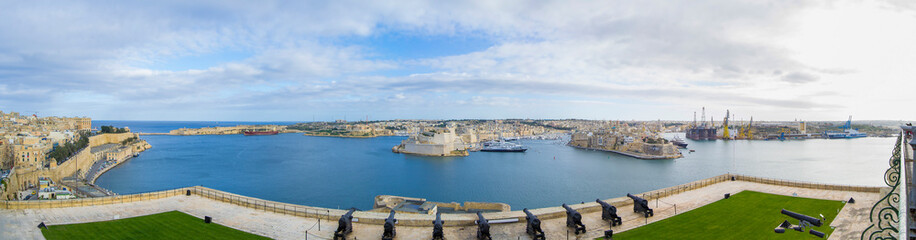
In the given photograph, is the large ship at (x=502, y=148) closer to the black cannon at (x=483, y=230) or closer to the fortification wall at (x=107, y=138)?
the black cannon at (x=483, y=230)

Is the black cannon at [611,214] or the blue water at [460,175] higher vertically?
the black cannon at [611,214]

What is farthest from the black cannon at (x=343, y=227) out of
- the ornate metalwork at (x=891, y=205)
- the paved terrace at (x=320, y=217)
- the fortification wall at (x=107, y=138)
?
the fortification wall at (x=107, y=138)

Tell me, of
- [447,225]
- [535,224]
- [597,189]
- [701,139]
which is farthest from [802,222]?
[701,139]

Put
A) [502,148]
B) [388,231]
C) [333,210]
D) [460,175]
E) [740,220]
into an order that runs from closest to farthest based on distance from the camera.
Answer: [388,231], [740,220], [333,210], [460,175], [502,148]

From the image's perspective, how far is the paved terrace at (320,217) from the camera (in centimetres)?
821

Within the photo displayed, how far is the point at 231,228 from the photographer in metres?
8.50

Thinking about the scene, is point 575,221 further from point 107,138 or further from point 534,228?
point 107,138

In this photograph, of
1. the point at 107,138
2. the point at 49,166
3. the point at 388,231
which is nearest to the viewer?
the point at 388,231

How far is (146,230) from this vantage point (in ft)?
27.2

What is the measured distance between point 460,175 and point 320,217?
21660 mm

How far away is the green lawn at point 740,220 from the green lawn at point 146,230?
8457mm

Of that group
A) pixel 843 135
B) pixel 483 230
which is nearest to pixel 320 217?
pixel 483 230

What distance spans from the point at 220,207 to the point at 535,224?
810cm

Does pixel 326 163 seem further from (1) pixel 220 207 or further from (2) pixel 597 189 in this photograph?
(1) pixel 220 207
